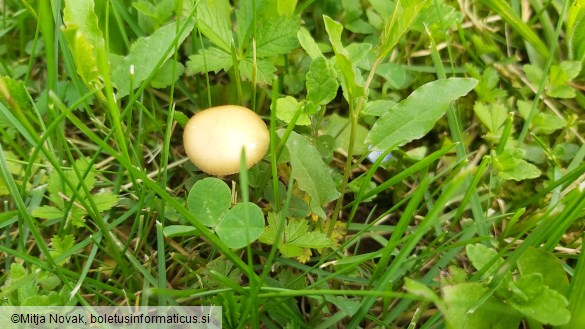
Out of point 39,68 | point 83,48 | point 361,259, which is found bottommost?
point 361,259

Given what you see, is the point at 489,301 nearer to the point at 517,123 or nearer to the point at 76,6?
the point at 517,123

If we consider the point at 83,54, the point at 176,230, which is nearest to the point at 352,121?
the point at 176,230

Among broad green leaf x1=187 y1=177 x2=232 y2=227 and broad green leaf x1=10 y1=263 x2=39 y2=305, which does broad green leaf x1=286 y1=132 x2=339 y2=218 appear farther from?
broad green leaf x1=10 y1=263 x2=39 y2=305

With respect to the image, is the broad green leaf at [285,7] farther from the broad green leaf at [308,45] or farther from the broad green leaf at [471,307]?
the broad green leaf at [471,307]

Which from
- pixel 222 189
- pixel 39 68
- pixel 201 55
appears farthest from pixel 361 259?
pixel 39 68

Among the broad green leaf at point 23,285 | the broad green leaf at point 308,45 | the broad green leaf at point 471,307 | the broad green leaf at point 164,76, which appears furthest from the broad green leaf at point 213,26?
the broad green leaf at point 471,307

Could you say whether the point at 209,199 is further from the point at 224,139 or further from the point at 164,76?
the point at 164,76
